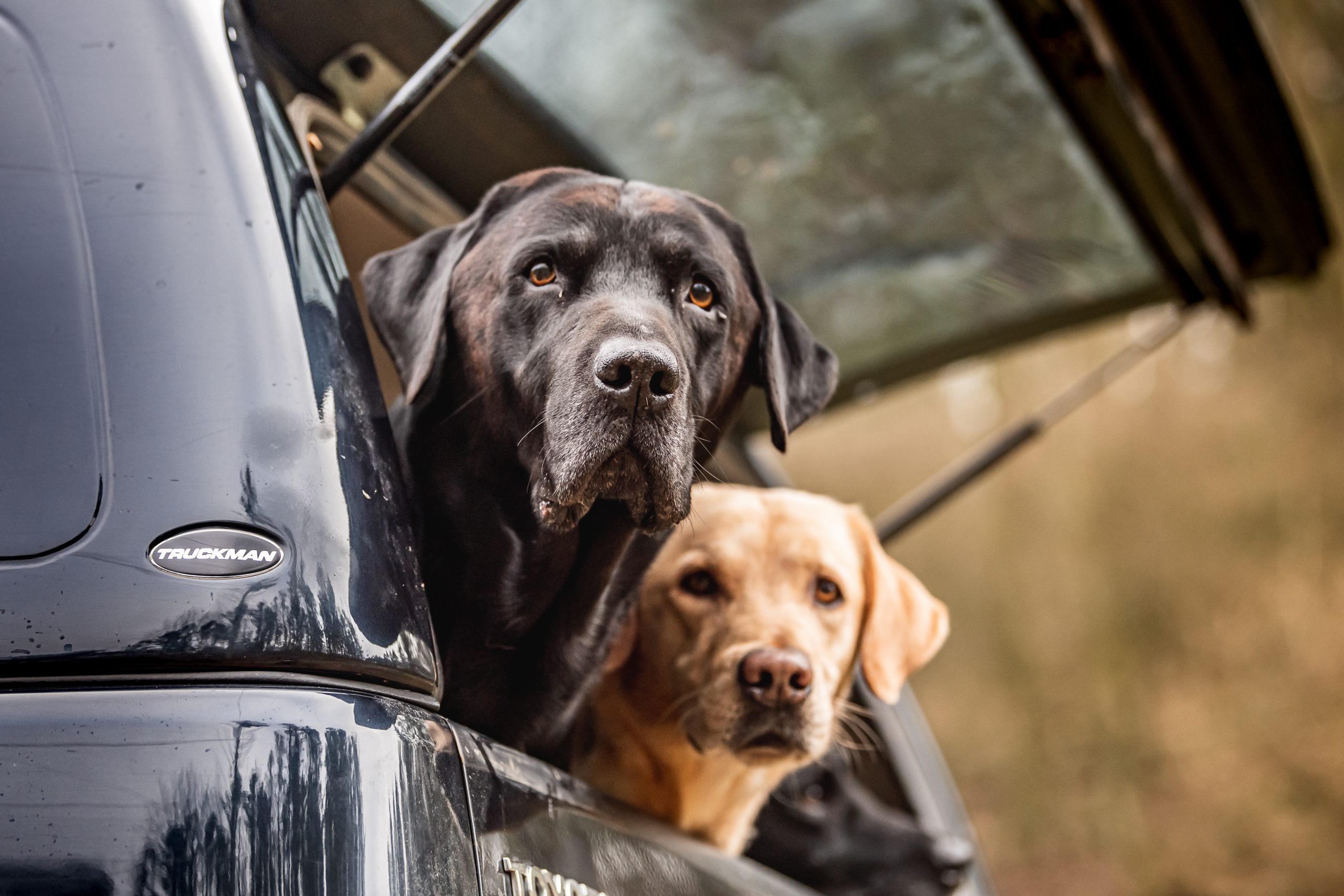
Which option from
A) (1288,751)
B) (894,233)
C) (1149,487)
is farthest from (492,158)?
(1288,751)

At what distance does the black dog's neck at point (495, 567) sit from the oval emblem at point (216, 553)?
→ 250mm

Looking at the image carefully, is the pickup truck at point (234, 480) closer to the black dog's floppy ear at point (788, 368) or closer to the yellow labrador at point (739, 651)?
the yellow labrador at point (739, 651)

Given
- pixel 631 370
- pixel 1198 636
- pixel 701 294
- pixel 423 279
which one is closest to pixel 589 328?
pixel 631 370

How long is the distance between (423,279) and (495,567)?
0.37 m

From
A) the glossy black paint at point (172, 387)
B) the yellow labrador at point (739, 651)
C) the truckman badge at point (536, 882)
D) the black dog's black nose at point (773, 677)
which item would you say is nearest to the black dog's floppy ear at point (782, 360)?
the yellow labrador at point (739, 651)

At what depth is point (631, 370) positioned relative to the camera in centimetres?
117

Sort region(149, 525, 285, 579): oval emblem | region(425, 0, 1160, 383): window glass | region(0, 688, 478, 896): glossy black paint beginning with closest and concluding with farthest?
1. region(0, 688, 478, 896): glossy black paint
2. region(149, 525, 285, 579): oval emblem
3. region(425, 0, 1160, 383): window glass

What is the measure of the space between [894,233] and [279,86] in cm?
182

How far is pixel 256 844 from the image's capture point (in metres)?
0.91

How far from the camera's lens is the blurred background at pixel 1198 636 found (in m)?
8.46

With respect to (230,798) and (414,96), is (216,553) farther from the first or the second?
(414,96)

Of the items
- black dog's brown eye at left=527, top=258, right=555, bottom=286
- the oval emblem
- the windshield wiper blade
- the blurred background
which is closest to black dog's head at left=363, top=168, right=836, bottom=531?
black dog's brown eye at left=527, top=258, right=555, bottom=286

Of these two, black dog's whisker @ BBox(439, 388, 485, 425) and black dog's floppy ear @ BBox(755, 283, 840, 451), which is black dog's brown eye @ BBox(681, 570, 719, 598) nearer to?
black dog's floppy ear @ BBox(755, 283, 840, 451)

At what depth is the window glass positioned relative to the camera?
6.35 feet
